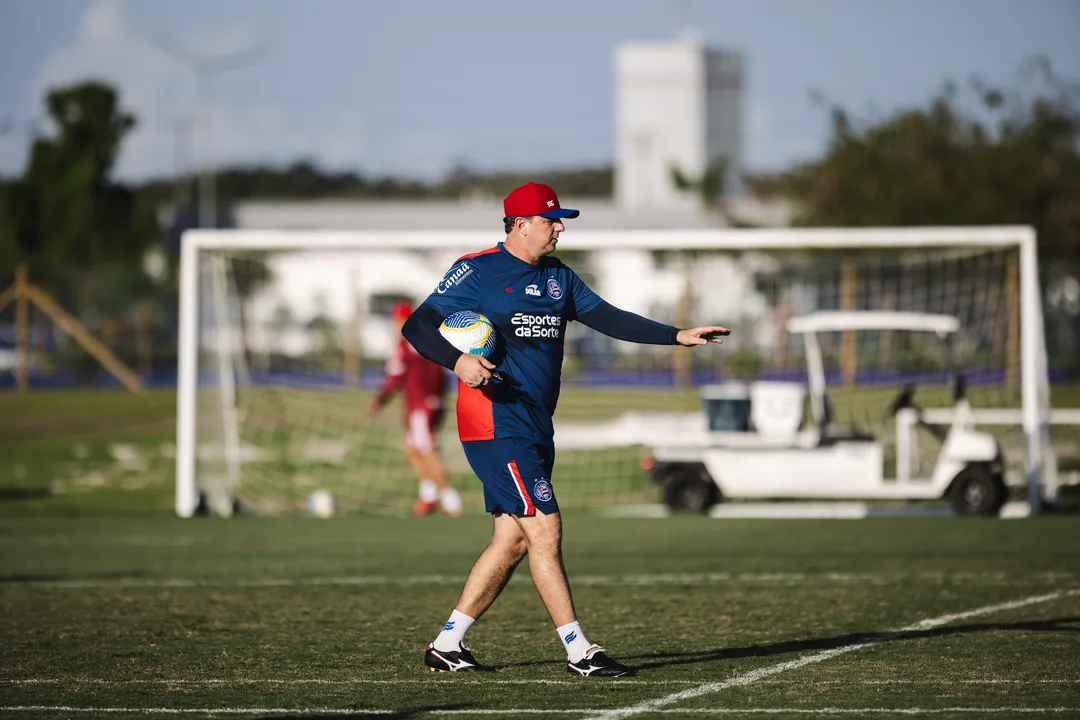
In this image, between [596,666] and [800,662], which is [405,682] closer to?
[596,666]

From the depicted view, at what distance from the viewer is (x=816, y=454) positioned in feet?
53.5

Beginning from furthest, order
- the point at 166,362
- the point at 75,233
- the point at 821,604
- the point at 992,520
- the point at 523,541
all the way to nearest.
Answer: the point at 75,233 < the point at 166,362 < the point at 992,520 < the point at 821,604 < the point at 523,541

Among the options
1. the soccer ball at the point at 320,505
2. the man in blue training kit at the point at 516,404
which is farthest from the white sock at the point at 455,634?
the soccer ball at the point at 320,505

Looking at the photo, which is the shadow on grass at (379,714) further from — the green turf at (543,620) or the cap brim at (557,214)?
the cap brim at (557,214)

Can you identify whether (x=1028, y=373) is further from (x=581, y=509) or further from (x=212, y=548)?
(x=212, y=548)

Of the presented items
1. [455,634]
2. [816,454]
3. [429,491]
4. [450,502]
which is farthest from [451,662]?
[429,491]

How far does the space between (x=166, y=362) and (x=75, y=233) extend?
1879 cm

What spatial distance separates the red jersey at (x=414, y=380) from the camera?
1697 centimetres

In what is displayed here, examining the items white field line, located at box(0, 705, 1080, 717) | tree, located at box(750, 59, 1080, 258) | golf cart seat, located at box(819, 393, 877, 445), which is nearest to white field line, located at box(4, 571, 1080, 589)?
white field line, located at box(0, 705, 1080, 717)

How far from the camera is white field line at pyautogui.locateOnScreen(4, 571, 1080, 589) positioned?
10.5 meters

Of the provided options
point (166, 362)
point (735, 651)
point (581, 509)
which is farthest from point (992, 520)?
point (166, 362)

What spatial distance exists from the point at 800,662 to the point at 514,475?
156 centimetres

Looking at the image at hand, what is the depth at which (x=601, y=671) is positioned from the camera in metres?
6.68

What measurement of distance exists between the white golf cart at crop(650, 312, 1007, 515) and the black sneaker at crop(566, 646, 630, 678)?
32.3 ft
